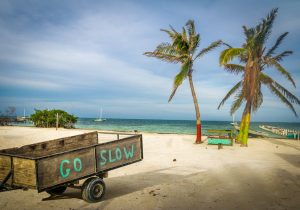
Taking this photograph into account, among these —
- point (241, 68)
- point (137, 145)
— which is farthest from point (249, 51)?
point (137, 145)

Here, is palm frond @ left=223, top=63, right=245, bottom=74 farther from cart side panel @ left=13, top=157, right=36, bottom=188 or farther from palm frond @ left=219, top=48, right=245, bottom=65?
cart side panel @ left=13, top=157, right=36, bottom=188

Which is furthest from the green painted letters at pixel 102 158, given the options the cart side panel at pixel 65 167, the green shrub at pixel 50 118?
the green shrub at pixel 50 118

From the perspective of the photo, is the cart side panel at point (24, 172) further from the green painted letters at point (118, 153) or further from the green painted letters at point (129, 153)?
the green painted letters at point (129, 153)

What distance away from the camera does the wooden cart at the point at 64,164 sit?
15.9 feet

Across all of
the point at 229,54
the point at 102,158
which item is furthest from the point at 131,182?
the point at 229,54

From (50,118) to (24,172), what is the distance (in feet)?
118

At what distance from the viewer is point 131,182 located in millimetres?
7855

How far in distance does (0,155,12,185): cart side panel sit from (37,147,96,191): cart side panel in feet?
2.91

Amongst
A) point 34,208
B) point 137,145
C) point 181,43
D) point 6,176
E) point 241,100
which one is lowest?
point 34,208

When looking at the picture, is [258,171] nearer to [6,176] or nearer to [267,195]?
[267,195]

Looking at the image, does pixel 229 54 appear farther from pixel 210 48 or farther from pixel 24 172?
pixel 24 172

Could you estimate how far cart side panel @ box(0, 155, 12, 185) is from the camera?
516cm

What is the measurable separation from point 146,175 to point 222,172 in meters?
2.82

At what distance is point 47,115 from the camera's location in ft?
128
